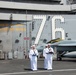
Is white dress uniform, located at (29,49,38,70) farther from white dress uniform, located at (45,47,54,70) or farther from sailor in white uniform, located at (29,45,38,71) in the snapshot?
white dress uniform, located at (45,47,54,70)

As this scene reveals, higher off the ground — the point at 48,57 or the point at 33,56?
the point at 33,56

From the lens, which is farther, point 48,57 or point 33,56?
point 48,57

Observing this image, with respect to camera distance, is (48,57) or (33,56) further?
(48,57)

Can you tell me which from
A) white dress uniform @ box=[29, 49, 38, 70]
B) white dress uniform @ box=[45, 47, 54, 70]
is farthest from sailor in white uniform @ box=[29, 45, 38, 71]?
white dress uniform @ box=[45, 47, 54, 70]

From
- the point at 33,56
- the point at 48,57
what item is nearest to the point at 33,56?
the point at 33,56

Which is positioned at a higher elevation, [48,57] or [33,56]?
[33,56]

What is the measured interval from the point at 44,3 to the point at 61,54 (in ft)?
115

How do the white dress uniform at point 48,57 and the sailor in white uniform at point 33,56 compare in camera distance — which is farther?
the white dress uniform at point 48,57

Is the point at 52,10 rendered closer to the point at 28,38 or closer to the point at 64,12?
the point at 64,12

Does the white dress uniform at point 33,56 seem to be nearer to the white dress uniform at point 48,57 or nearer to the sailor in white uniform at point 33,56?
the sailor in white uniform at point 33,56

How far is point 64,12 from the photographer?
70312mm

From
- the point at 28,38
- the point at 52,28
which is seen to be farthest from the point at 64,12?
the point at 28,38

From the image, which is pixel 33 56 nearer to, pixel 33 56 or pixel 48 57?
pixel 33 56

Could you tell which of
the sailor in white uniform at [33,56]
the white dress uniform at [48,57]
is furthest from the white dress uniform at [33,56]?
the white dress uniform at [48,57]
